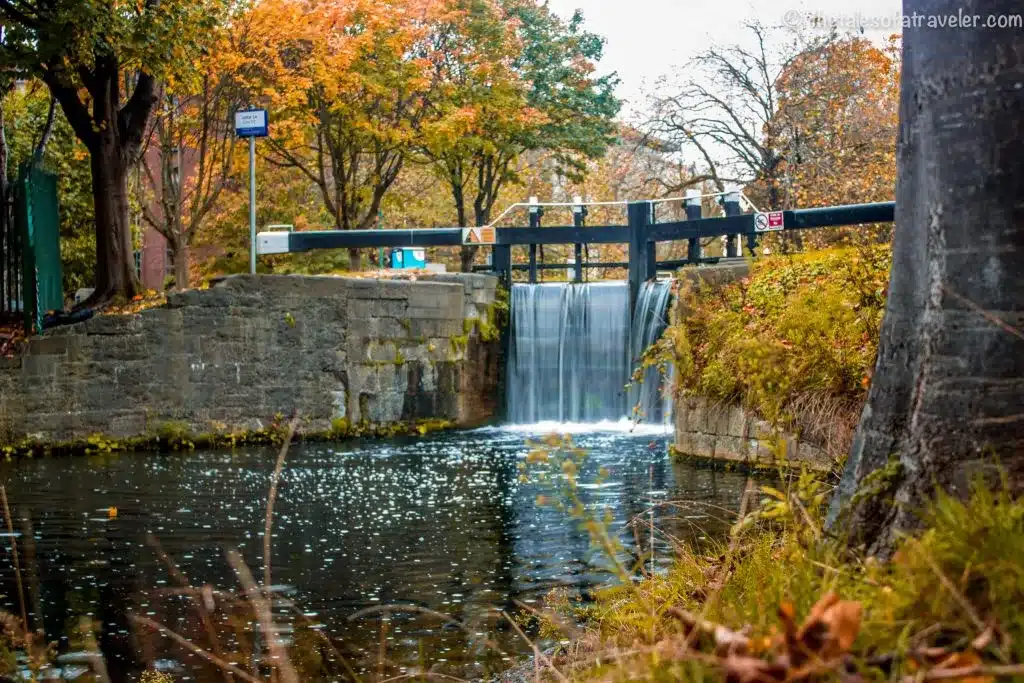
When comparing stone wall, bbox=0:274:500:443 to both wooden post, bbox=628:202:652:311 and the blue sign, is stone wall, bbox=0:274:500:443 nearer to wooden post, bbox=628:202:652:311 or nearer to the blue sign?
the blue sign

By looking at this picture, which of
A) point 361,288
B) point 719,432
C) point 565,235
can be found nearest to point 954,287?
point 719,432

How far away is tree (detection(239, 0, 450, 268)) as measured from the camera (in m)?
21.9

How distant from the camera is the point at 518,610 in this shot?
22.4ft

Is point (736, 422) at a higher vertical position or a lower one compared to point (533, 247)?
lower

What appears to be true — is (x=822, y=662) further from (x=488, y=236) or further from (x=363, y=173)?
(x=363, y=173)

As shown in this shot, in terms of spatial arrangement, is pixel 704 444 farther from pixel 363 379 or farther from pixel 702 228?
pixel 702 228

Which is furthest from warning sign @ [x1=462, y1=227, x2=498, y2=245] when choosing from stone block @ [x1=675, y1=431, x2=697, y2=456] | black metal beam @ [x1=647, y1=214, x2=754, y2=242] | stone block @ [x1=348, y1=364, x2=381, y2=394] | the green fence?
stone block @ [x1=675, y1=431, x2=697, y2=456]

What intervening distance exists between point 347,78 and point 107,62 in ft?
24.7

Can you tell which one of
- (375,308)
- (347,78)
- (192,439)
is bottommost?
(192,439)

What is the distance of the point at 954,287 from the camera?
3482mm

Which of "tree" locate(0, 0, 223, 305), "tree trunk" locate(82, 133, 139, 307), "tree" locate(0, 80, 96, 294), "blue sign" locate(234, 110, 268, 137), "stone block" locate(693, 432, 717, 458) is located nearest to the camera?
"stone block" locate(693, 432, 717, 458)

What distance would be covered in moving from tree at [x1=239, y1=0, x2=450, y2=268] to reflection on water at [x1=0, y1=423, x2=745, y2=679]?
9247 millimetres

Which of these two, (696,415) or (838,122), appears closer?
(696,415)

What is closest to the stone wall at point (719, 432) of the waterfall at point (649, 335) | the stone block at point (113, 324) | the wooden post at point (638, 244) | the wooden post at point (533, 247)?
the waterfall at point (649, 335)
